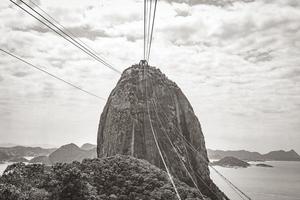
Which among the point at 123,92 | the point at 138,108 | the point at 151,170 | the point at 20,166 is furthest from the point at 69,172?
the point at 123,92

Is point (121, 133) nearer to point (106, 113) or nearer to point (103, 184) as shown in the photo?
point (106, 113)

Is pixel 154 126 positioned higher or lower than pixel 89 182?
higher

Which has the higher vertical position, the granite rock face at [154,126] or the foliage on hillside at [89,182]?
the granite rock face at [154,126]

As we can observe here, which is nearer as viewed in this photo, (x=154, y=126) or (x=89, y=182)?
(x=89, y=182)

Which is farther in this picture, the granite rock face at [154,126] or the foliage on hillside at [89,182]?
the granite rock face at [154,126]

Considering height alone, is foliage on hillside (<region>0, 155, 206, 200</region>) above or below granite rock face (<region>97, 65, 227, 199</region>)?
below
